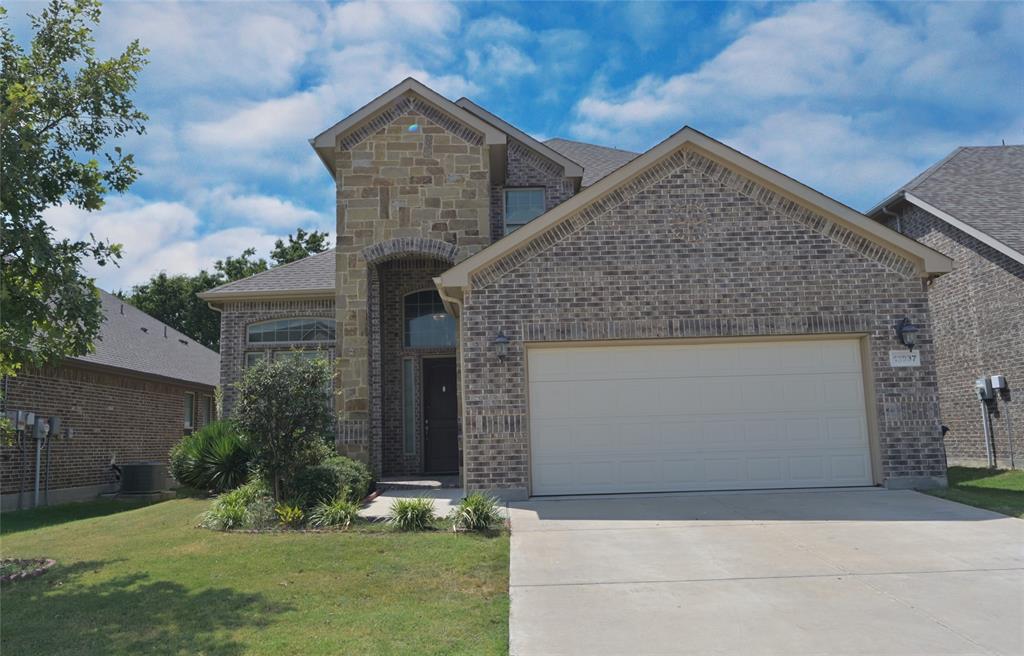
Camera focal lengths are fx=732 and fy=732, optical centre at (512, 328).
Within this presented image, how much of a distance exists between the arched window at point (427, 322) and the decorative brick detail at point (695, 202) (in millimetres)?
5341

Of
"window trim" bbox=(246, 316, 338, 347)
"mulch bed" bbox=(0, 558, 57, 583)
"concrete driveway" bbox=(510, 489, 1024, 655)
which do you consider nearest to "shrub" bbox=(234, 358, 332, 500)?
"mulch bed" bbox=(0, 558, 57, 583)

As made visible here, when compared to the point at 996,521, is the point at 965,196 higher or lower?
higher

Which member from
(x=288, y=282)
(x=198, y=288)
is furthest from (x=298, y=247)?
(x=288, y=282)

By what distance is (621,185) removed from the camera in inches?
450

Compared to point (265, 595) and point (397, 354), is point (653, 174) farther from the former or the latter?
point (265, 595)

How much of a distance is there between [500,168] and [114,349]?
10.8 m

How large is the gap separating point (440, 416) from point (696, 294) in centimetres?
708

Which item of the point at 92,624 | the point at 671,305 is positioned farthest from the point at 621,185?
the point at 92,624

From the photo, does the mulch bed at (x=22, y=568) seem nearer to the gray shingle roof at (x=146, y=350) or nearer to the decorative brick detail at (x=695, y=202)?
the decorative brick detail at (x=695, y=202)

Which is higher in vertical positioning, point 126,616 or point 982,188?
point 982,188

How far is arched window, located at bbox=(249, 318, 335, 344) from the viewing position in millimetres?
17609

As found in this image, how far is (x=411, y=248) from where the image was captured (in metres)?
14.3

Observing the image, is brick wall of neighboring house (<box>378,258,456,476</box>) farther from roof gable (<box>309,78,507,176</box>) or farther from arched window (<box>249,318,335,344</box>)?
roof gable (<box>309,78,507,176</box>)

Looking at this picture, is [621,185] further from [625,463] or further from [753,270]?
[625,463]
